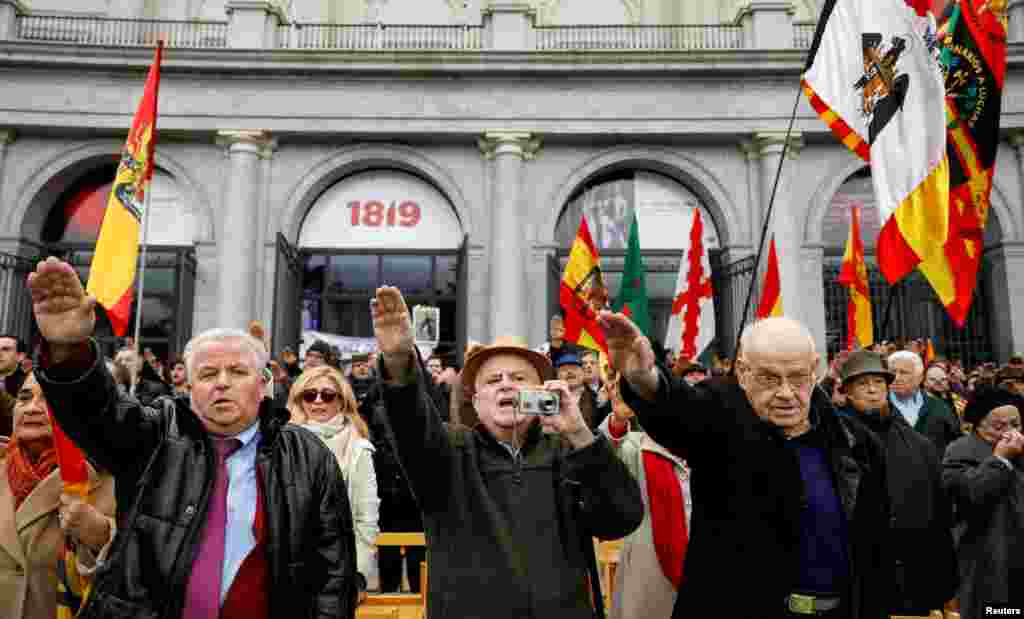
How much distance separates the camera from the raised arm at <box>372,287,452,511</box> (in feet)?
8.46

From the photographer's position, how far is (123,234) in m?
7.80

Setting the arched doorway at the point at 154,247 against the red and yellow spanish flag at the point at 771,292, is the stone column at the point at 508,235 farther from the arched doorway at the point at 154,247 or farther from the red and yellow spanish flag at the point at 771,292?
the red and yellow spanish flag at the point at 771,292

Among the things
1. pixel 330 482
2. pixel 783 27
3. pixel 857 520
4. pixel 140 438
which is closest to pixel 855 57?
pixel 857 520

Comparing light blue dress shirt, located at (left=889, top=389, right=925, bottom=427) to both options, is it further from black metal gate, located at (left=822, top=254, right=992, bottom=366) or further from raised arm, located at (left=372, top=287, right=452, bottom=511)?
black metal gate, located at (left=822, top=254, right=992, bottom=366)

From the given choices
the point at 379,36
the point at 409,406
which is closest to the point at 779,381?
the point at 409,406

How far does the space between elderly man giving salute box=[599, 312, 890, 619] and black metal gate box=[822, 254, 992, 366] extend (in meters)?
14.3

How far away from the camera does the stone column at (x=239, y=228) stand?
49.7 feet

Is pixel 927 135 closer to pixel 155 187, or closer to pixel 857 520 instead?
pixel 857 520

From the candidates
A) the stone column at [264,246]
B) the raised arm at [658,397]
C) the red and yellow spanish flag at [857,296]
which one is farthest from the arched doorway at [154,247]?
the raised arm at [658,397]

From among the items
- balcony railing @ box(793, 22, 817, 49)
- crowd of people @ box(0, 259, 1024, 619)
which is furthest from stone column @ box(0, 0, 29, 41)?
balcony railing @ box(793, 22, 817, 49)

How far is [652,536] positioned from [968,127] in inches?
189

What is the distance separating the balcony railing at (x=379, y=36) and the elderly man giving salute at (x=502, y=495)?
15.7 m

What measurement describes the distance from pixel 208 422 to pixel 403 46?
16.5 meters

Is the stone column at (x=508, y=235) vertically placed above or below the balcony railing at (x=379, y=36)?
below
